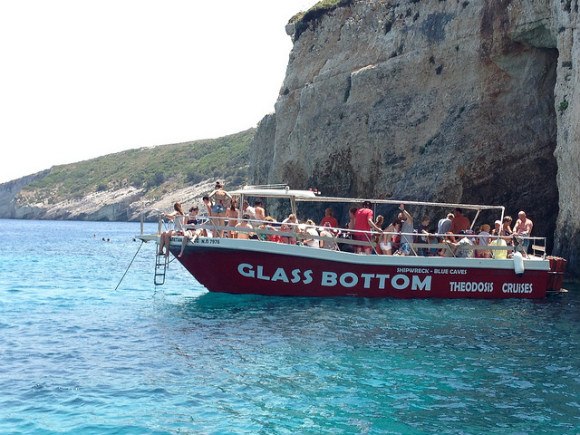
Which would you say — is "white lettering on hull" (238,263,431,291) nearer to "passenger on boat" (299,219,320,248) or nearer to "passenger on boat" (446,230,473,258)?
"passenger on boat" (299,219,320,248)

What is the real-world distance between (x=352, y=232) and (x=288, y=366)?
9368 millimetres

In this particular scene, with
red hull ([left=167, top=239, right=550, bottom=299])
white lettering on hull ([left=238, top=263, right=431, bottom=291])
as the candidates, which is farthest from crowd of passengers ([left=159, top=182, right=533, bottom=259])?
white lettering on hull ([left=238, top=263, right=431, bottom=291])

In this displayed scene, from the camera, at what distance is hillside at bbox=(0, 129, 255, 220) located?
136 metres

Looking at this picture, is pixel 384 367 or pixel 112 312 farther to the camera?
pixel 112 312

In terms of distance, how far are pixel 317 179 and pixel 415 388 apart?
3052cm

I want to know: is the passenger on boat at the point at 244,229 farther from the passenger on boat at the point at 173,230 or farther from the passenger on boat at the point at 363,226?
the passenger on boat at the point at 363,226

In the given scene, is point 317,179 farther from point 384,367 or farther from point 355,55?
point 384,367

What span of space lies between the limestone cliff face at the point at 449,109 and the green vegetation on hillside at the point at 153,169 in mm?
83672

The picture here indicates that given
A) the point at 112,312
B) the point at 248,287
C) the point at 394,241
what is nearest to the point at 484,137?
the point at 394,241

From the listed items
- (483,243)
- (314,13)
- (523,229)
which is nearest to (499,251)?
(483,243)

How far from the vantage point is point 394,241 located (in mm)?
21516

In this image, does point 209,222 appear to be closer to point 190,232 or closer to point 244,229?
point 190,232

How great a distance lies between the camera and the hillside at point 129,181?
447 ft

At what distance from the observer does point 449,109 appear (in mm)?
34781
